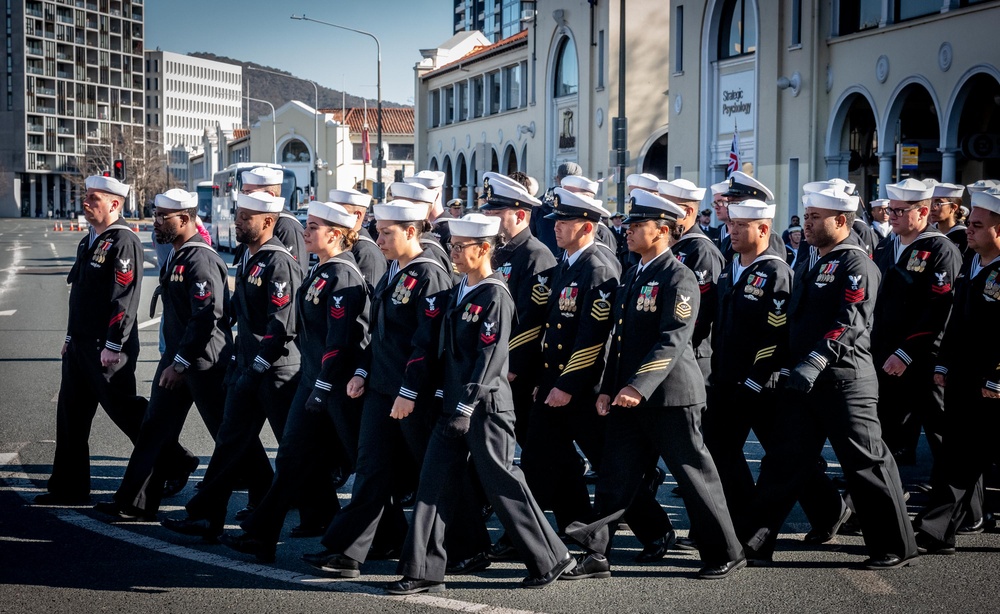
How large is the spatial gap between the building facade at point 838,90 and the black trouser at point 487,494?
16.5 m

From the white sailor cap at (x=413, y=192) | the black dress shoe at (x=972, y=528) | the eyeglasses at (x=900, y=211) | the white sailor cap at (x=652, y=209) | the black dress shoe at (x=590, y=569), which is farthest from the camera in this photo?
the eyeglasses at (x=900, y=211)

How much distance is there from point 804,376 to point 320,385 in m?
2.46

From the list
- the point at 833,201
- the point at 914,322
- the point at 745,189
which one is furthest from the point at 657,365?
the point at 914,322

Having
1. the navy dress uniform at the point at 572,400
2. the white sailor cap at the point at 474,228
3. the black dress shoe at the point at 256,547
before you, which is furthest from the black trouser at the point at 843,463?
the black dress shoe at the point at 256,547

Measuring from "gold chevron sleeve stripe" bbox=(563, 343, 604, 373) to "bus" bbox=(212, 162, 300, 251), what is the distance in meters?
35.9

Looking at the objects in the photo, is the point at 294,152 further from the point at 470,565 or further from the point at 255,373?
the point at 470,565

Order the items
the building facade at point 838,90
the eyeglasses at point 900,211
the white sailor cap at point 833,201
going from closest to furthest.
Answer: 1. the white sailor cap at point 833,201
2. the eyeglasses at point 900,211
3. the building facade at point 838,90

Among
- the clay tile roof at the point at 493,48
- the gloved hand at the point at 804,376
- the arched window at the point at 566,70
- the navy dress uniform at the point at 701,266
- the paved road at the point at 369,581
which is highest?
the clay tile roof at the point at 493,48

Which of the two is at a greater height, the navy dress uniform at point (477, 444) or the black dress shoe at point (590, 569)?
the navy dress uniform at point (477, 444)

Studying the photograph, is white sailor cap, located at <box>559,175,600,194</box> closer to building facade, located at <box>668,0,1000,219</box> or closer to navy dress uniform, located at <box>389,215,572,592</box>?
navy dress uniform, located at <box>389,215,572,592</box>

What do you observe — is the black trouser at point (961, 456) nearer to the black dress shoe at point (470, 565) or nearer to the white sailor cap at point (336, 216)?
the black dress shoe at point (470, 565)

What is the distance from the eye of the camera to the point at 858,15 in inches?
953

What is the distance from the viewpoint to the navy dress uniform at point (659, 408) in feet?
19.6

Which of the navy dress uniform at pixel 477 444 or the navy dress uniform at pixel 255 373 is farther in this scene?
the navy dress uniform at pixel 255 373
